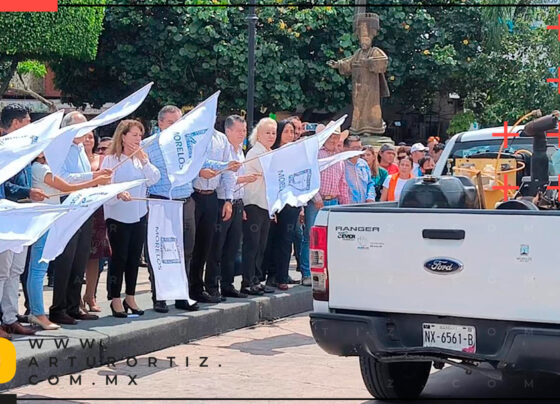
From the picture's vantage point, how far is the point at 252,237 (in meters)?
10.9

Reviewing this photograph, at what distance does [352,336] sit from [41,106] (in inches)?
1266

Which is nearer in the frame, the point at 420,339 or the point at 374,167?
the point at 420,339

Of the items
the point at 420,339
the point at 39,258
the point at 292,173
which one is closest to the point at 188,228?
the point at 292,173

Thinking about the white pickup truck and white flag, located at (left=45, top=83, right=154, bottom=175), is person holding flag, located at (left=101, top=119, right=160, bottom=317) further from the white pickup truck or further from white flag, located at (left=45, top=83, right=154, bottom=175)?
the white pickup truck

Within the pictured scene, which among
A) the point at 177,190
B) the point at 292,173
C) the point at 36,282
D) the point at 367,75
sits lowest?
the point at 36,282

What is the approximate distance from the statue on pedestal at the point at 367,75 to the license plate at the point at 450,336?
11976 millimetres

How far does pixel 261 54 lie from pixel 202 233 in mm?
16950

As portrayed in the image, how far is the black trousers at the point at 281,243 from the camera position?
1136 cm

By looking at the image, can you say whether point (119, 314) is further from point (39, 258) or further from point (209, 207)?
point (209, 207)

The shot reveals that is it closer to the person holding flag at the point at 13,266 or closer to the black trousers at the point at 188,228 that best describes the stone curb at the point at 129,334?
the person holding flag at the point at 13,266

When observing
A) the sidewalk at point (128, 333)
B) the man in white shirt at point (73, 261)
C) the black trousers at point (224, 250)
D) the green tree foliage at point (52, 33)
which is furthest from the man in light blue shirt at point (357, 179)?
the green tree foliage at point (52, 33)

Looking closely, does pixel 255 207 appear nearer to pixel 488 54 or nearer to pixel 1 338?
pixel 1 338

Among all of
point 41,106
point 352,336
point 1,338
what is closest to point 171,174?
point 1,338

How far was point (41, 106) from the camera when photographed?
1455 inches
